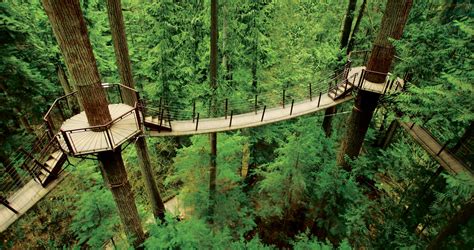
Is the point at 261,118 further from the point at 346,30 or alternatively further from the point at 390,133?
the point at 390,133

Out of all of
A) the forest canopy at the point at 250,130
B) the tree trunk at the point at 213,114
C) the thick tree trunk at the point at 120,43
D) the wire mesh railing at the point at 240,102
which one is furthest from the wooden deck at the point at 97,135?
the wire mesh railing at the point at 240,102

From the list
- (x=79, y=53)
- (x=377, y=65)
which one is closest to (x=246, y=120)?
(x=377, y=65)

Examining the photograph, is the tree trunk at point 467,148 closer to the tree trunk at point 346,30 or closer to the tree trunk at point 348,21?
the tree trunk at point 346,30

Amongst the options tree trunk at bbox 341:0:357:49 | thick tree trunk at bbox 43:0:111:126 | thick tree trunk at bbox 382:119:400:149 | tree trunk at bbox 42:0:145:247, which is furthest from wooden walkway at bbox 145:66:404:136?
thick tree trunk at bbox 382:119:400:149

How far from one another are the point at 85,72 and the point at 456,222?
8.17 metres

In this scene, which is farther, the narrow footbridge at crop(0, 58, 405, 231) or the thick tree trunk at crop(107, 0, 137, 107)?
the thick tree trunk at crop(107, 0, 137, 107)

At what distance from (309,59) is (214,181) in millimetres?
8299

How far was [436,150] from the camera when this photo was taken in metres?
6.99

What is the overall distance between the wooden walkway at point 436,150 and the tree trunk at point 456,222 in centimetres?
85

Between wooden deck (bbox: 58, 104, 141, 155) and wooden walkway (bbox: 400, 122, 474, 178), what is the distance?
24.3 ft

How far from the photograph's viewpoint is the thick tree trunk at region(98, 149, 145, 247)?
20.6 ft

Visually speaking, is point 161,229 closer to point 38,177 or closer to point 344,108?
point 38,177

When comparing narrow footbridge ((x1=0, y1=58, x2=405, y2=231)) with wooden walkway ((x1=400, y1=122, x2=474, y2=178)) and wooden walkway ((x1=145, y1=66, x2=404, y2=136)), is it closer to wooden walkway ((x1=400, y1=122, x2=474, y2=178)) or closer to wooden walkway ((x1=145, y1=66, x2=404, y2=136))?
wooden walkway ((x1=145, y1=66, x2=404, y2=136))

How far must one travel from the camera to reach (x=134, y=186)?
14547 millimetres
